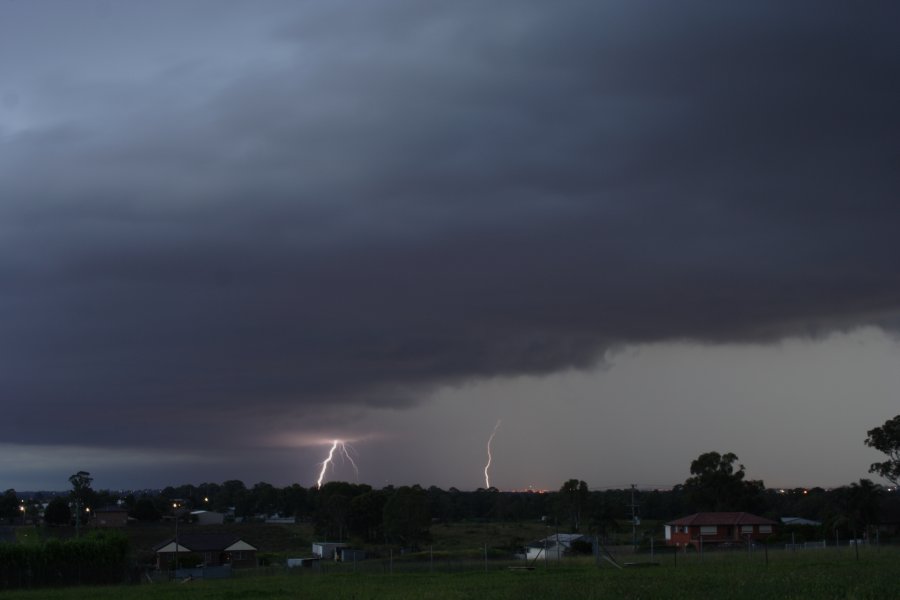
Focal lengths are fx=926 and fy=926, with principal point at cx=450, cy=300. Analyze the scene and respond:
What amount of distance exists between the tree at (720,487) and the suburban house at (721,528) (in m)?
14.3

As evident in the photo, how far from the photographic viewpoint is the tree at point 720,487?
104250mm

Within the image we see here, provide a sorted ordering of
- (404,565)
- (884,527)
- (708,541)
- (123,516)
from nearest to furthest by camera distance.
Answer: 1. (404,565)
2. (708,541)
3. (884,527)
4. (123,516)

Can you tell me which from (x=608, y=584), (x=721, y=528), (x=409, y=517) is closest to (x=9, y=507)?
(x=409, y=517)

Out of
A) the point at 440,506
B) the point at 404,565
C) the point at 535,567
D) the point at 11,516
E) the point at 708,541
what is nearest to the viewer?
the point at 535,567

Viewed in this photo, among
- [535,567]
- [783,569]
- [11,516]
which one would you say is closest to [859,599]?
[783,569]

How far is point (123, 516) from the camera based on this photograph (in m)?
119

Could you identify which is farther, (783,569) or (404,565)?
(404,565)

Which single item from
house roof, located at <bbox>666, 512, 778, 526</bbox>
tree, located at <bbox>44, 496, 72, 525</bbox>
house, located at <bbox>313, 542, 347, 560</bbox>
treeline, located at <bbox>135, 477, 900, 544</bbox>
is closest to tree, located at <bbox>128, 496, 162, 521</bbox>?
treeline, located at <bbox>135, 477, 900, 544</bbox>

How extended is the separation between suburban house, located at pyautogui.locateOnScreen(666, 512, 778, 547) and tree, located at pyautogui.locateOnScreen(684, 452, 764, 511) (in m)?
14.3

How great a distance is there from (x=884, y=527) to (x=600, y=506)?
101 ft

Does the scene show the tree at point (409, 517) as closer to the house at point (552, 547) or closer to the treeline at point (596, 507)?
the treeline at point (596, 507)

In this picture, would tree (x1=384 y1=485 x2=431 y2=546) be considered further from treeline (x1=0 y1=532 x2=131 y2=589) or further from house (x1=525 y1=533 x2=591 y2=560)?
treeline (x1=0 y1=532 x2=131 y2=589)

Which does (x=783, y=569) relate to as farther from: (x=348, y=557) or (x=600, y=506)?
(x=600, y=506)

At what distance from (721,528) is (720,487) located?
1756 cm
